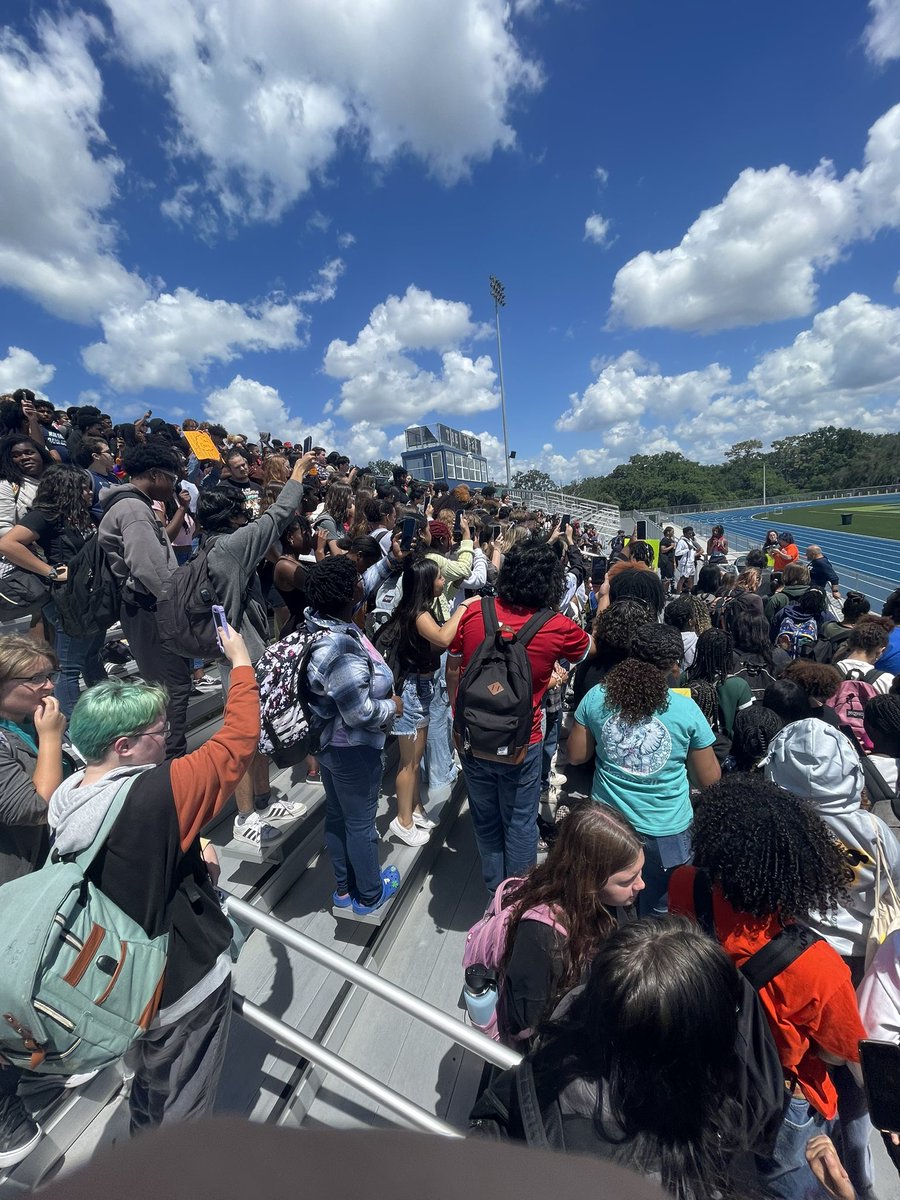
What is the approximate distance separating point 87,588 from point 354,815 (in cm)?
215

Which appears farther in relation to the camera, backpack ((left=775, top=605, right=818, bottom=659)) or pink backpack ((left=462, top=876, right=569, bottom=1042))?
backpack ((left=775, top=605, right=818, bottom=659))

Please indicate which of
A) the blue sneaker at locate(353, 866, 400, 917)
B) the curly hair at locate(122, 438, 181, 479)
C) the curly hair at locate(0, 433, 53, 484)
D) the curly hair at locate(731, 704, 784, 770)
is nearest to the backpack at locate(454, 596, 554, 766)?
the blue sneaker at locate(353, 866, 400, 917)

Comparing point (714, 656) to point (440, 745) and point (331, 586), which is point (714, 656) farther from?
point (331, 586)

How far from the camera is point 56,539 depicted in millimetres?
3051

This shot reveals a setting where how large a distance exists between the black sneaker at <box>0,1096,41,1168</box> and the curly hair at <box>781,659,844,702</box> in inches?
164

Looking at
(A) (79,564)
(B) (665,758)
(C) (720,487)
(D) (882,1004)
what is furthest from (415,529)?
(C) (720,487)

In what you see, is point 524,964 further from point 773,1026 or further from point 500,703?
point 500,703

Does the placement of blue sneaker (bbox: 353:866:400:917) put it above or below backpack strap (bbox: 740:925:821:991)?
below

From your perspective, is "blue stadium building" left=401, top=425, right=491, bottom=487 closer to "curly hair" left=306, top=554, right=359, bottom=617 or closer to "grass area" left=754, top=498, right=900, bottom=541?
"grass area" left=754, top=498, right=900, bottom=541

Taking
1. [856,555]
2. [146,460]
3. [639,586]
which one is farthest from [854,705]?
[856,555]

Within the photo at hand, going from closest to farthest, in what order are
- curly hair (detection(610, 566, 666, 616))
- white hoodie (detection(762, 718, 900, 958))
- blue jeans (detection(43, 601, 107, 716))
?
white hoodie (detection(762, 718, 900, 958)) → blue jeans (detection(43, 601, 107, 716)) → curly hair (detection(610, 566, 666, 616))

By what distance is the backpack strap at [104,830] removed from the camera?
1.23 meters

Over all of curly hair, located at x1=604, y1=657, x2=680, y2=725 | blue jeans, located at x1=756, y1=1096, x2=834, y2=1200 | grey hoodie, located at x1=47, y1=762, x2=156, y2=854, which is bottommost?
blue jeans, located at x1=756, y1=1096, x2=834, y2=1200

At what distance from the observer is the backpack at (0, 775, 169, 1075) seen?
1.09 metres
